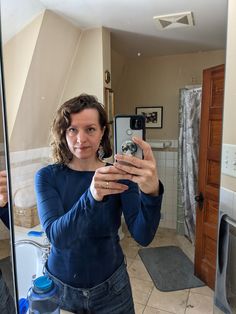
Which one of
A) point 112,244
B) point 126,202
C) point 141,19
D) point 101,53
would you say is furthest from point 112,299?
point 141,19

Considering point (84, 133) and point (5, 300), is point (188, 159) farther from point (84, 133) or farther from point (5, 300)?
point (5, 300)

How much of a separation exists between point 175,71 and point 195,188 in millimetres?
460

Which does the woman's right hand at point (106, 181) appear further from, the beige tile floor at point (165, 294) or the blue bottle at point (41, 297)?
the beige tile floor at point (165, 294)

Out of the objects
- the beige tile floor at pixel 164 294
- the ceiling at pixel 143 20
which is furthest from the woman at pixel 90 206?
the ceiling at pixel 143 20

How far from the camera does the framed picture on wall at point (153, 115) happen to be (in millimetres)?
610

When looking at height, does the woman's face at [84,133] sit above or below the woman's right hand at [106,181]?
above

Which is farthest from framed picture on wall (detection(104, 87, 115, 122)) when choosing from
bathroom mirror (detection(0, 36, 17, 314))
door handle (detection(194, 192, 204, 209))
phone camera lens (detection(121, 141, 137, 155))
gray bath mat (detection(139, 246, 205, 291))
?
gray bath mat (detection(139, 246, 205, 291))

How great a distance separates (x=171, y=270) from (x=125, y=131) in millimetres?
933

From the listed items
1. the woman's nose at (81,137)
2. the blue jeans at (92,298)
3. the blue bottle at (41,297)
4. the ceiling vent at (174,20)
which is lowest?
the blue jeans at (92,298)

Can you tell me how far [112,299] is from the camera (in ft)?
1.79

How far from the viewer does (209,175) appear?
0.91 m

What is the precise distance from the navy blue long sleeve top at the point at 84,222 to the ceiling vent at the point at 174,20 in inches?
20.6

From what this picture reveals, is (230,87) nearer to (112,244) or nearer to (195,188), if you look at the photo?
(195,188)

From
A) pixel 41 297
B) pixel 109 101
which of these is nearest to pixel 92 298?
pixel 41 297
